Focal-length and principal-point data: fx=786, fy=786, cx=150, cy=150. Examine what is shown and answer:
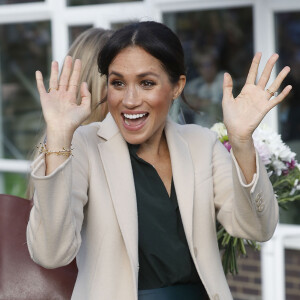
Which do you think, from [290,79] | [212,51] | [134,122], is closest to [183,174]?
[134,122]

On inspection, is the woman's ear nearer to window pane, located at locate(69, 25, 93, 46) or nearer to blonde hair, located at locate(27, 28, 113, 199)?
blonde hair, located at locate(27, 28, 113, 199)

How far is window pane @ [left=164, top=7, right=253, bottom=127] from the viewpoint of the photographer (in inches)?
197

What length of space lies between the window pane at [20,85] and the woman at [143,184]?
11.6 ft

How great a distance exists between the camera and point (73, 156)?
2.50m

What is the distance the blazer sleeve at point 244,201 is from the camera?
8.11 feet

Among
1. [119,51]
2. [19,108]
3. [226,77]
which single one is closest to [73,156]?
[119,51]

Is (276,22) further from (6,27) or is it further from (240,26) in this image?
(6,27)

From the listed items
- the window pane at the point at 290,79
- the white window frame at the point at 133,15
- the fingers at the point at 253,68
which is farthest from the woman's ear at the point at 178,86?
the window pane at the point at 290,79

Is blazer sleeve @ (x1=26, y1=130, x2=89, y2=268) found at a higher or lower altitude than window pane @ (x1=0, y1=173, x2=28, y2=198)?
lower

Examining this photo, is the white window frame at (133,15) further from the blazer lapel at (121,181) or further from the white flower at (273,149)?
the blazer lapel at (121,181)

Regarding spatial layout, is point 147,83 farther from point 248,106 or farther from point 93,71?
point 93,71

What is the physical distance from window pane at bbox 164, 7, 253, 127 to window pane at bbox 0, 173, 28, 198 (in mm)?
1688

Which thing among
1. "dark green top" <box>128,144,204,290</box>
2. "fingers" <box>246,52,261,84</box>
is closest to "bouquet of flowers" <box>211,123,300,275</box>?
"dark green top" <box>128,144,204,290</box>

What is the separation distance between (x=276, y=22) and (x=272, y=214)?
2.49 m
